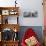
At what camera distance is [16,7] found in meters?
4.68

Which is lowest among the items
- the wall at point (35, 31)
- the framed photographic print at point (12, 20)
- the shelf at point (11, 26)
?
the wall at point (35, 31)

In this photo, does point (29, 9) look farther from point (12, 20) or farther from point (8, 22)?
point (8, 22)

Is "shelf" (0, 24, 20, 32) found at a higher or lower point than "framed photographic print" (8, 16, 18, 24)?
lower

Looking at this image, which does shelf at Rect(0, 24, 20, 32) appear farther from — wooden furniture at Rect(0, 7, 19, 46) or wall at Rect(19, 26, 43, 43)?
wall at Rect(19, 26, 43, 43)

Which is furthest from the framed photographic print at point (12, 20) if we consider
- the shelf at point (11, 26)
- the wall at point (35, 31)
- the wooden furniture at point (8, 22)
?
the wall at point (35, 31)

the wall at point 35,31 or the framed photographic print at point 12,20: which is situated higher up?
the framed photographic print at point 12,20

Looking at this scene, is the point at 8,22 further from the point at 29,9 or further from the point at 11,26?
the point at 29,9

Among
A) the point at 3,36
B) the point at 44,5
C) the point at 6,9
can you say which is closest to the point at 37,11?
the point at 44,5

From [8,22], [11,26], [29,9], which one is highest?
[29,9]

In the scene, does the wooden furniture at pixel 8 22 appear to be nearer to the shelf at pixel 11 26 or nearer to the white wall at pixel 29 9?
the shelf at pixel 11 26

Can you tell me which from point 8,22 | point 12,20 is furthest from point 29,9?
point 8,22

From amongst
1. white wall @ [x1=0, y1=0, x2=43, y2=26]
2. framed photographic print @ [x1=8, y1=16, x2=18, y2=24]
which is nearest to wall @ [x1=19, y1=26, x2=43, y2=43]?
white wall @ [x1=0, y1=0, x2=43, y2=26]

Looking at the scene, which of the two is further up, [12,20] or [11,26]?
[12,20]

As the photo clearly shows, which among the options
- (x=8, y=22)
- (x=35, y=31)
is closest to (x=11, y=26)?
(x=8, y=22)
